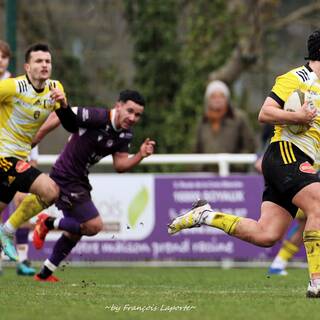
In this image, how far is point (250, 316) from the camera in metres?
8.09

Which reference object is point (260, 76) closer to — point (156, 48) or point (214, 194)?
point (156, 48)

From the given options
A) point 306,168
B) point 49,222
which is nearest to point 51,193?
point 49,222

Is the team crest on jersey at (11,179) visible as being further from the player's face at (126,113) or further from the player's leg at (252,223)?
the player's leg at (252,223)

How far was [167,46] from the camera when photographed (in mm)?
19141

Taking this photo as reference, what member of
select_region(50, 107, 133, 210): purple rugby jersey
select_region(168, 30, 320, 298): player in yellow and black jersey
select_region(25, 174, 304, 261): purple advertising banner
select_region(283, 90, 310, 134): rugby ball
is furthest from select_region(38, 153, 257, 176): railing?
select_region(283, 90, 310, 134): rugby ball

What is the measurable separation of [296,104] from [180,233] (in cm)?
607

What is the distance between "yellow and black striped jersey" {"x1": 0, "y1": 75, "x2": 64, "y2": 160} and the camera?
37.8 feet

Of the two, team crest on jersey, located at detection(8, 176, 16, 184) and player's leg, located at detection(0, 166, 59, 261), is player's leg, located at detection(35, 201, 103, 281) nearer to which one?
player's leg, located at detection(0, 166, 59, 261)

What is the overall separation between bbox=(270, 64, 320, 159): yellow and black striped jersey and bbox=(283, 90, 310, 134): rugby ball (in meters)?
0.03

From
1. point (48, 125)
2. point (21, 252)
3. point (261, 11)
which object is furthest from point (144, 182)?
point (261, 11)

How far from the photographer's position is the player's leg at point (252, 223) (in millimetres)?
9812

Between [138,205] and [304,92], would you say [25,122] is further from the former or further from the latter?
[138,205]

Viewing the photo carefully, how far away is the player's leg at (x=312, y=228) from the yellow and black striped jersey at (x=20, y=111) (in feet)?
10.0

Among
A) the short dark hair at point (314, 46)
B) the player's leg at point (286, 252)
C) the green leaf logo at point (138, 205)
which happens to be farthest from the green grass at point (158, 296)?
the short dark hair at point (314, 46)
